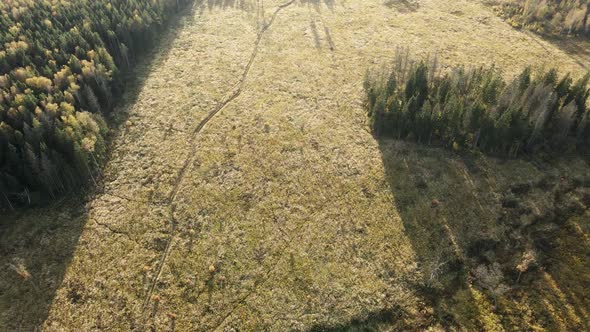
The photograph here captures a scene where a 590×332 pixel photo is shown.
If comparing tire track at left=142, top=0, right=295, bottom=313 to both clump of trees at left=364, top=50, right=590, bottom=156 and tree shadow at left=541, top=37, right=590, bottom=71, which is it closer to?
clump of trees at left=364, top=50, right=590, bottom=156

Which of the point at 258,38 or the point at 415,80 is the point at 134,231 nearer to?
the point at 415,80

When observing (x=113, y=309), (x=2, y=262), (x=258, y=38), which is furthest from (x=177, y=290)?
(x=258, y=38)

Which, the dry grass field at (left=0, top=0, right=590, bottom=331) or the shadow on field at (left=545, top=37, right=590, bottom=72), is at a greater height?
the shadow on field at (left=545, top=37, right=590, bottom=72)

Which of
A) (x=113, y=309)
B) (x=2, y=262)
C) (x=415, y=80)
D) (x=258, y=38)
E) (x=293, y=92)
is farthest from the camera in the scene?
(x=258, y=38)

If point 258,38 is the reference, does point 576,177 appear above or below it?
below

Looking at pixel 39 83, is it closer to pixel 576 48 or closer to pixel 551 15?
pixel 576 48

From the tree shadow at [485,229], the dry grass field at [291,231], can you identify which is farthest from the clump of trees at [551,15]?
the tree shadow at [485,229]

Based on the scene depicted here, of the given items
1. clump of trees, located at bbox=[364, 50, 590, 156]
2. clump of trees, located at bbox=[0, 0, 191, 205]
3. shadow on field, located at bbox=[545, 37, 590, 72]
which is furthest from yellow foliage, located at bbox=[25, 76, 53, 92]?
shadow on field, located at bbox=[545, 37, 590, 72]

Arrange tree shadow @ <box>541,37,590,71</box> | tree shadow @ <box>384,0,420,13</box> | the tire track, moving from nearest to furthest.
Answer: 1. the tire track
2. tree shadow @ <box>541,37,590,71</box>
3. tree shadow @ <box>384,0,420,13</box>
